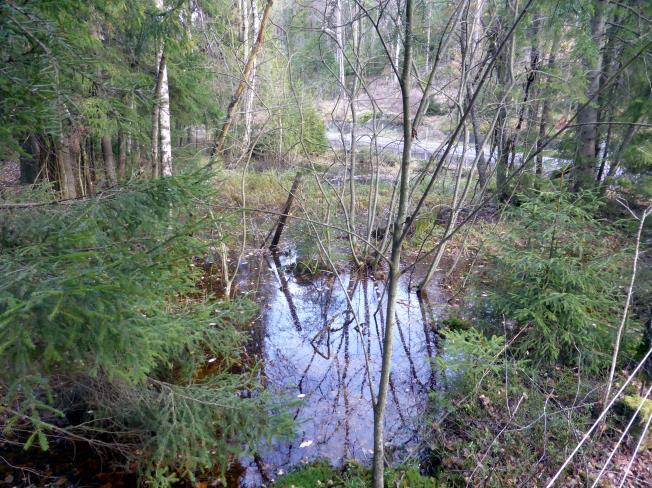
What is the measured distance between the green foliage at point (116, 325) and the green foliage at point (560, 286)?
2.95m

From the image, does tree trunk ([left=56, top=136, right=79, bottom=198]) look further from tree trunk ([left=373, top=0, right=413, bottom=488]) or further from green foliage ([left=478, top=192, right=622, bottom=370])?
green foliage ([left=478, top=192, right=622, bottom=370])

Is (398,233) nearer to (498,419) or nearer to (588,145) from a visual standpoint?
(498,419)

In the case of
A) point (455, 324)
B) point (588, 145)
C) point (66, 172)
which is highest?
point (588, 145)

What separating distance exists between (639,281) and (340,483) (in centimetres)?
355

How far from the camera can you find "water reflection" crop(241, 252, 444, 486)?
4.22 m

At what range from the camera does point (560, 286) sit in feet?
15.4

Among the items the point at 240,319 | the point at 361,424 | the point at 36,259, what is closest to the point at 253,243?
the point at 240,319

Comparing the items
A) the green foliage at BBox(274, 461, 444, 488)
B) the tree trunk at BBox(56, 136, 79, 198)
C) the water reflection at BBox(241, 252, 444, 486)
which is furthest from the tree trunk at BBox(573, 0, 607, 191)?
the tree trunk at BBox(56, 136, 79, 198)

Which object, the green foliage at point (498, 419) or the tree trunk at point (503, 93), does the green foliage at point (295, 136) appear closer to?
the tree trunk at point (503, 93)

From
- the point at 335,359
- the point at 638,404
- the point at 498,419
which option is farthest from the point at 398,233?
the point at 335,359

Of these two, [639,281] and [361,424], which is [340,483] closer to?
[361,424]

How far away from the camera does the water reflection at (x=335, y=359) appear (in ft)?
13.9

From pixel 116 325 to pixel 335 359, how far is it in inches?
163

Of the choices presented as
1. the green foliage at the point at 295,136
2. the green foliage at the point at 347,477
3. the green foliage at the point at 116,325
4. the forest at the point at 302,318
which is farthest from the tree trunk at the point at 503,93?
the green foliage at the point at 116,325
